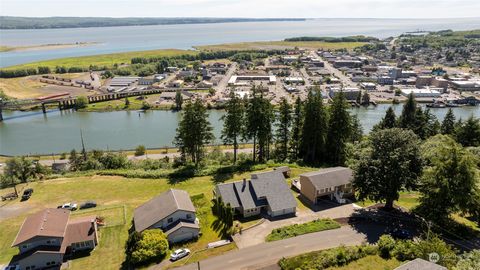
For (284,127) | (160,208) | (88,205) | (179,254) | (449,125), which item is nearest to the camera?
(179,254)

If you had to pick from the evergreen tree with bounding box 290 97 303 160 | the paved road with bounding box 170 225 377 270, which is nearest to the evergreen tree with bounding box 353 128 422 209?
the paved road with bounding box 170 225 377 270

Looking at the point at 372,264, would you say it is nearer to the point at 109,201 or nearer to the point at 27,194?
the point at 109,201

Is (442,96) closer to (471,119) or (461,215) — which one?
(471,119)

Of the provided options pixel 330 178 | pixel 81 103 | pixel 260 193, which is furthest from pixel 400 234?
pixel 81 103

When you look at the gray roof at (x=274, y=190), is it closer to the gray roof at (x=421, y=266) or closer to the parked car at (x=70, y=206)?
the gray roof at (x=421, y=266)

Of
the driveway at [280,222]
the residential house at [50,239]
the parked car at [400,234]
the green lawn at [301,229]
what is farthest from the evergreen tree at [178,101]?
the parked car at [400,234]

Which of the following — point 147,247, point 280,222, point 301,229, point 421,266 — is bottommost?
point 280,222

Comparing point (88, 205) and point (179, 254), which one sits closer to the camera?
point (179, 254)
